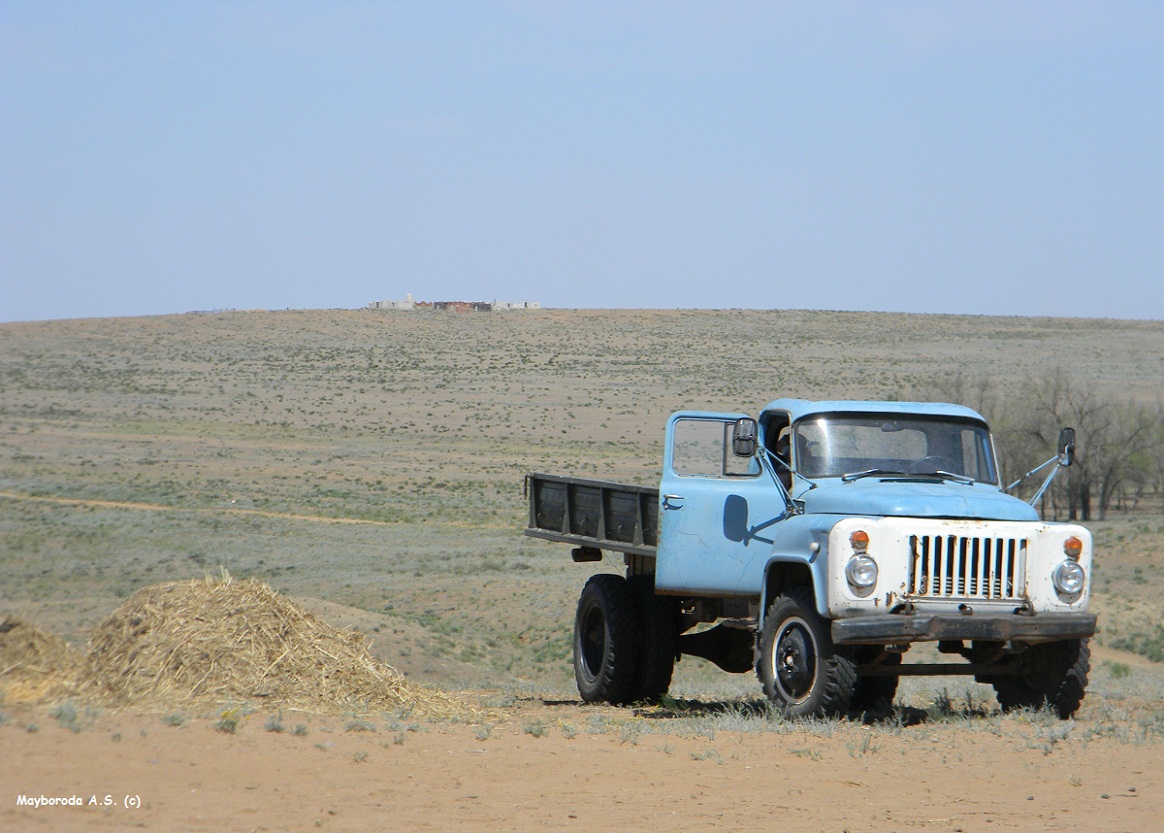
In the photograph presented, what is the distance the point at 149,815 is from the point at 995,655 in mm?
6179

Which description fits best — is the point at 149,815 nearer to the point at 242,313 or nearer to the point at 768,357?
the point at 768,357

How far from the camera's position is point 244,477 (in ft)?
163

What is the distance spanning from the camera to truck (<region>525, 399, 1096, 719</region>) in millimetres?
9367

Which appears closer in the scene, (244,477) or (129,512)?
(129,512)

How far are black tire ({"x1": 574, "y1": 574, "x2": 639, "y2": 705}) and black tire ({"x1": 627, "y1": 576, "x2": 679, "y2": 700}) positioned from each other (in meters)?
0.07

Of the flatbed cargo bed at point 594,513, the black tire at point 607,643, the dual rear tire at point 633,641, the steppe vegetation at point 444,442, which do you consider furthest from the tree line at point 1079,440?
the dual rear tire at point 633,641

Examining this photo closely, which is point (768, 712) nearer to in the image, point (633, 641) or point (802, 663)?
point (802, 663)

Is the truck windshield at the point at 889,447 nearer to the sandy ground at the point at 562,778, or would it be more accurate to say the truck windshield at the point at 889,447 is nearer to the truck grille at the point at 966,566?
the truck grille at the point at 966,566

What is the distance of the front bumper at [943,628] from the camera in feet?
29.9

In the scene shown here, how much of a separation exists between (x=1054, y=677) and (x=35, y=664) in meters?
7.86

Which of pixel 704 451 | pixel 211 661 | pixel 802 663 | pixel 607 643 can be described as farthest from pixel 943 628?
pixel 211 661

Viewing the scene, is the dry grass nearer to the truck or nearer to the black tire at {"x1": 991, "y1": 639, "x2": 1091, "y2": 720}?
the truck

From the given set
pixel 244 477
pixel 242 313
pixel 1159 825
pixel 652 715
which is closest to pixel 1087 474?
pixel 244 477

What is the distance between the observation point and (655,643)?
39.9ft
